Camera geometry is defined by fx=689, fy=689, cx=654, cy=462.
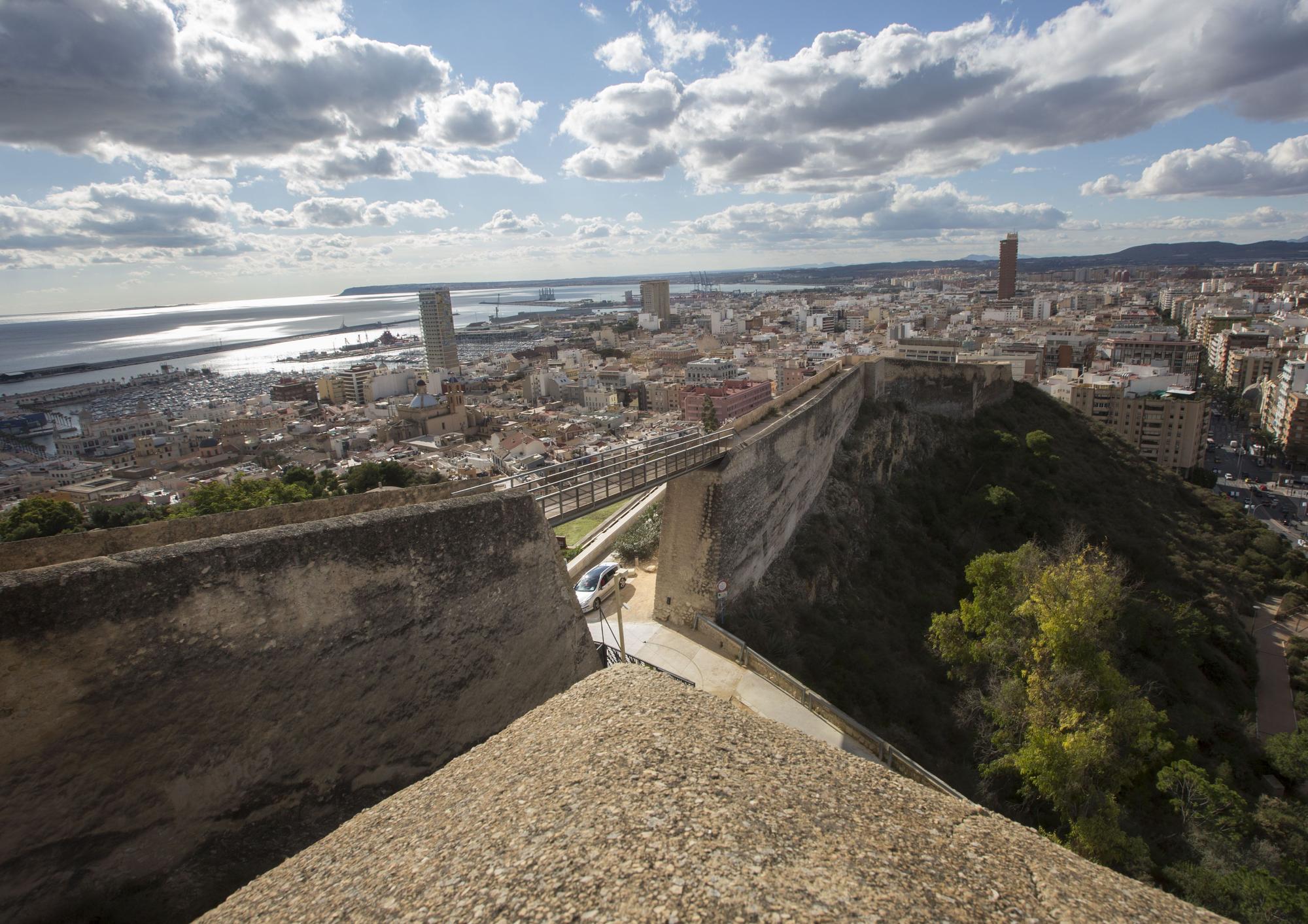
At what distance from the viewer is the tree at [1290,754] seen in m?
13.8

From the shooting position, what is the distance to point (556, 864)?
4.93 metres

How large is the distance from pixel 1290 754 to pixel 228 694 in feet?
61.9

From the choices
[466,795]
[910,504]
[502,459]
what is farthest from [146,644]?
[502,459]

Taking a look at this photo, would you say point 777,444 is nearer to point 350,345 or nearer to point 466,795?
point 466,795

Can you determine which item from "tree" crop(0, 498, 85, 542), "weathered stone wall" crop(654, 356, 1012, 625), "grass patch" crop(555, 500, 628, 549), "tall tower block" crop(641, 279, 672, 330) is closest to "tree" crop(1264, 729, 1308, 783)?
"weathered stone wall" crop(654, 356, 1012, 625)

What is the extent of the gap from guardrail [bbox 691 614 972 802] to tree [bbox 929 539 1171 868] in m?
1.39

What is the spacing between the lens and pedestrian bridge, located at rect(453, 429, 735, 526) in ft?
31.6

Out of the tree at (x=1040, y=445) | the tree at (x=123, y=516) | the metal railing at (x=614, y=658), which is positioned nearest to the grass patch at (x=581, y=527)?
the metal railing at (x=614, y=658)

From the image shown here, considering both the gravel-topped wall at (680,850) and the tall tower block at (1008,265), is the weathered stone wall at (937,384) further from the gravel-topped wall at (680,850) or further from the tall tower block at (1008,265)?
the tall tower block at (1008,265)

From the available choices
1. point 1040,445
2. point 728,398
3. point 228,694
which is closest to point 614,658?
point 228,694

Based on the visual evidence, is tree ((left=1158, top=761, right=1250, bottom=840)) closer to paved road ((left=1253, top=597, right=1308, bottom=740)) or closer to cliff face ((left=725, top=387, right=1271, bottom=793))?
cliff face ((left=725, top=387, right=1271, bottom=793))

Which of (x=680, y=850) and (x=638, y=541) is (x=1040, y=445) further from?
(x=680, y=850)

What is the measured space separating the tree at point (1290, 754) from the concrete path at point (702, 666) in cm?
1152

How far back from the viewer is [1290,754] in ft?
45.9
